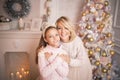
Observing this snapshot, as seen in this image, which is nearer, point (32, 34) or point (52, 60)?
point (52, 60)

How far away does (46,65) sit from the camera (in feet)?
4.95

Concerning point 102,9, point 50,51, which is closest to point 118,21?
point 102,9

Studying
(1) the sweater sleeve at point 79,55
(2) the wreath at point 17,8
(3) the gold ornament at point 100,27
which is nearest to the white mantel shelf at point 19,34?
(2) the wreath at point 17,8

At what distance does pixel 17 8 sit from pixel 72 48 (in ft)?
4.81

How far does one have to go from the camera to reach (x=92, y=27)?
99.7 inches

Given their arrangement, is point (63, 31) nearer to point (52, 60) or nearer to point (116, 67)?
point (52, 60)

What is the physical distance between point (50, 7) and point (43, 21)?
30cm

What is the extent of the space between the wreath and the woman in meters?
1.15

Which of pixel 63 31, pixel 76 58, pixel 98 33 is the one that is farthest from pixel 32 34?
pixel 98 33

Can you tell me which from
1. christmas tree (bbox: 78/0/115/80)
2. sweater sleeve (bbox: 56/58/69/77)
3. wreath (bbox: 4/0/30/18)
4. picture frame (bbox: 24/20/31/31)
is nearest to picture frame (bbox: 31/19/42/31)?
picture frame (bbox: 24/20/31/31)

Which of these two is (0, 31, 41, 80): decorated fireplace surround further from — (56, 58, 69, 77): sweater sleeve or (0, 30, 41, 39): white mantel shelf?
(56, 58, 69, 77): sweater sleeve

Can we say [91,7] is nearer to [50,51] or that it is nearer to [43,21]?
[43,21]

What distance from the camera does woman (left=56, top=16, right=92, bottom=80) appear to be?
67.7 inches

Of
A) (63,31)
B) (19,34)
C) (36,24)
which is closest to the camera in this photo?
(63,31)
